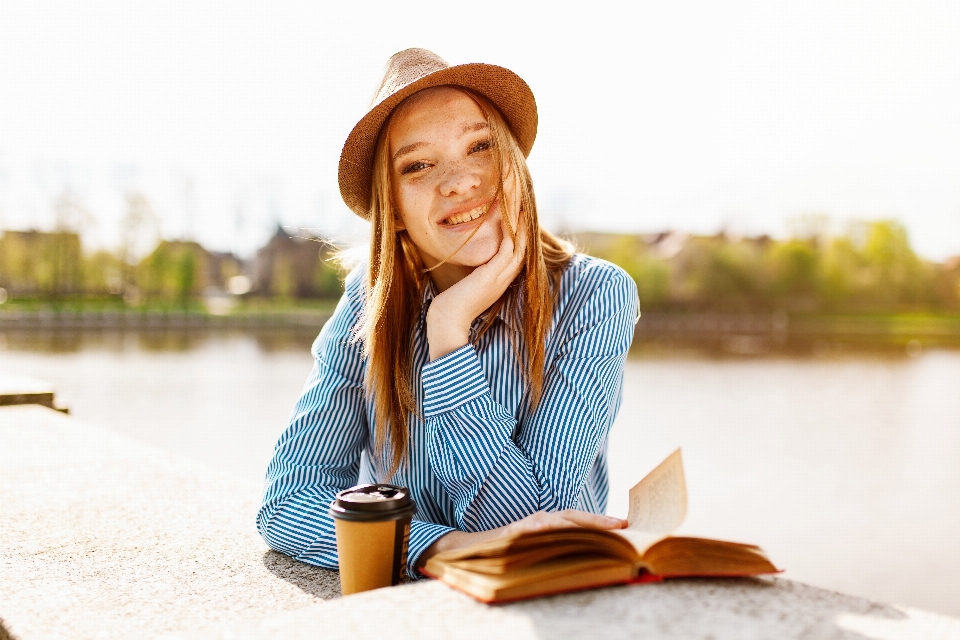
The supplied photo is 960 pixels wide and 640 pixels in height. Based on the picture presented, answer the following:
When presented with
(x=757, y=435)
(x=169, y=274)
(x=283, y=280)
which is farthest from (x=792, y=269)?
(x=757, y=435)

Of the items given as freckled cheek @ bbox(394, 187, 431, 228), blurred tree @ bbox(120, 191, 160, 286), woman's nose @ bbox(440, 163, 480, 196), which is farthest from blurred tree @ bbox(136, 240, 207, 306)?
woman's nose @ bbox(440, 163, 480, 196)

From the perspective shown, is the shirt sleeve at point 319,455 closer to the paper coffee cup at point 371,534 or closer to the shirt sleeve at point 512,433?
the shirt sleeve at point 512,433

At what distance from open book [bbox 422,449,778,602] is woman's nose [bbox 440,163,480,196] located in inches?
33.4

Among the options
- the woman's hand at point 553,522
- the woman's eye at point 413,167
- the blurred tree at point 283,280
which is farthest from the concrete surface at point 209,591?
the blurred tree at point 283,280

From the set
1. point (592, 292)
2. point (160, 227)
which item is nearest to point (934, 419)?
point (592, 292)

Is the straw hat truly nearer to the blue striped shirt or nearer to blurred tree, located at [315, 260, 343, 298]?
A: the blue striped shirt

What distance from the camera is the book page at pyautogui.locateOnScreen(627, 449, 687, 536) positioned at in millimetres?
1255

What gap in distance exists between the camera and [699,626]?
1.05 m

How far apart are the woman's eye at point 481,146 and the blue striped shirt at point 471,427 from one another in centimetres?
37

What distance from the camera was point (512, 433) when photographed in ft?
6.27

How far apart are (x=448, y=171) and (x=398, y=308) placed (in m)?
0.36

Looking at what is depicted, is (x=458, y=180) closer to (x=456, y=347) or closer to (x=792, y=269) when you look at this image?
(x=456, y=347)

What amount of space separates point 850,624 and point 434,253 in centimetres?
123

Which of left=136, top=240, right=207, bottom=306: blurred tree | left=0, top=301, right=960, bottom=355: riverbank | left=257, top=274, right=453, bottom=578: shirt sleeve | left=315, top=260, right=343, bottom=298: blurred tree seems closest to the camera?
left=257, top=274, right=453, bottom=578: shirt sleeve
